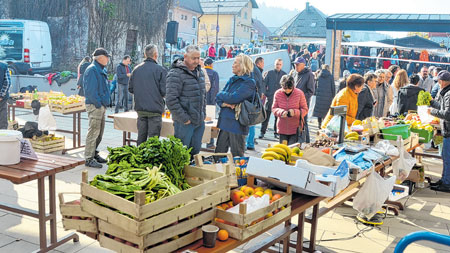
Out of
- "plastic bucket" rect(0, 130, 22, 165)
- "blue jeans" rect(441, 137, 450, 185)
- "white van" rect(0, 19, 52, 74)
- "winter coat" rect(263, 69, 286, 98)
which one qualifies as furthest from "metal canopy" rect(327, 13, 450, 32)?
"plastic bucket" rect(0, 130, 22, 165)

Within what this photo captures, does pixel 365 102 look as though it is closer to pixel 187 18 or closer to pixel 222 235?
pixel 222 235

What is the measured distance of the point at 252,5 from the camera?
62844 millimetres

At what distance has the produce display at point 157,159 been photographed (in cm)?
284

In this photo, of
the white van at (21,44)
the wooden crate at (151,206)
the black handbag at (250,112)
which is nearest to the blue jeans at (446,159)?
the black handbag at (250,112)

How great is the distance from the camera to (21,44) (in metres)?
16.5

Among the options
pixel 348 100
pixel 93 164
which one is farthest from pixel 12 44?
pixel 348 100

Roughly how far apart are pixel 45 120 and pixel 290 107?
4089 millimetres

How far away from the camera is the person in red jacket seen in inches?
244

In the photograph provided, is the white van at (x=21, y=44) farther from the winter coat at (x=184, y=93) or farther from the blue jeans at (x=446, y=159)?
the blue jeans at (x=446, y=159)

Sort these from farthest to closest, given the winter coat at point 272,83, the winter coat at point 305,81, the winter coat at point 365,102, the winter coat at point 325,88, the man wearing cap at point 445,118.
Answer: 1. the winter coat at point 325,88
2. the winter coat at point 272,83
3. the winter coat at point 305,81
4. the winter coat at point 365,102
5. the man wearing cap at point 445,118

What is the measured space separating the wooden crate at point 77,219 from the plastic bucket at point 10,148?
3.83ft

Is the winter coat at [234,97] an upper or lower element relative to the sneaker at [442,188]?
upper

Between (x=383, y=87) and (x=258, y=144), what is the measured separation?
262cm

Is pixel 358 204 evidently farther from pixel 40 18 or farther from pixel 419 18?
pixel 40 18
